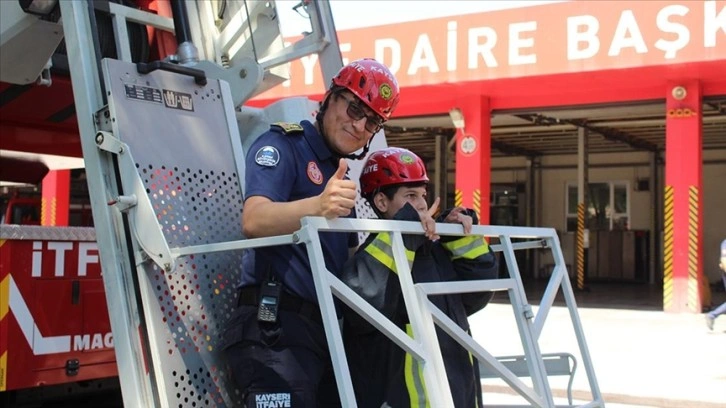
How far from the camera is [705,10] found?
44.2 feet

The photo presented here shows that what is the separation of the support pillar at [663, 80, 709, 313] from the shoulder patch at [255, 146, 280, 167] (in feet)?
44.2

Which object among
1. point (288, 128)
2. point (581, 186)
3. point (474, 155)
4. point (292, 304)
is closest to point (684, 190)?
point (474, 155)

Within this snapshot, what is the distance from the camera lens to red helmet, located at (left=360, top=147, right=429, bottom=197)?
3.06 metres

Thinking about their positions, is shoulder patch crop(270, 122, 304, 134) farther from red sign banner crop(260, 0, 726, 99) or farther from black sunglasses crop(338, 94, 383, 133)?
red sign banner crop(260, 0, 726, 99)

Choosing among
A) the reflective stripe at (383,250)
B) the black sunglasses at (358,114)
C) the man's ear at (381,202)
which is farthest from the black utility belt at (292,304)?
the black sunglasses at (358,114)

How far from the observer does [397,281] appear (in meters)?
2.65

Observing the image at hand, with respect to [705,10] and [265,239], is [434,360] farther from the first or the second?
[705,10]

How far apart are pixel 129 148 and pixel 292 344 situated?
921 mm

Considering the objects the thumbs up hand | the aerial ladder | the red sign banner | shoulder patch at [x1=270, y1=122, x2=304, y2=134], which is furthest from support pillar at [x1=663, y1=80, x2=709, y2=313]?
the thumbs up hand

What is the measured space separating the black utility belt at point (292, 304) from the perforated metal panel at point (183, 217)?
30 centimetres

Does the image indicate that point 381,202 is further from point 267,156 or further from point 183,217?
point 183,217

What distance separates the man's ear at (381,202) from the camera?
3.10 m

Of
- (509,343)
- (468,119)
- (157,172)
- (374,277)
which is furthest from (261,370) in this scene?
→ (468,119)

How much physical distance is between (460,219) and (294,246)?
627 millimetres
